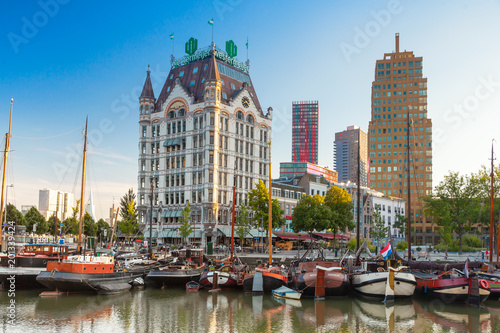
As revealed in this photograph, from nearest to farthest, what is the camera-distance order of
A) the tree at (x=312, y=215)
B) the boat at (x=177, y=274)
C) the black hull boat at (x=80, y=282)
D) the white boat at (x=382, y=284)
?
the white boat at (x=382, y=284), the black hull boat at (x=80, y=282), the boat at (x=177, y=274), the tree at (x=312, y=215)

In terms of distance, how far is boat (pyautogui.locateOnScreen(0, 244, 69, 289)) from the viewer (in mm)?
40406

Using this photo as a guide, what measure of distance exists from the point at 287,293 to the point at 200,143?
5640cm

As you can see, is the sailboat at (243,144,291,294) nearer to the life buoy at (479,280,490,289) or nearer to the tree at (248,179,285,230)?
the life buoy at (479,280,490,289)

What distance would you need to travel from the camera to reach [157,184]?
97.2 metres

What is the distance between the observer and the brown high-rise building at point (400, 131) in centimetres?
15750

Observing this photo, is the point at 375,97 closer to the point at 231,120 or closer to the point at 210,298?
the point at 231,120

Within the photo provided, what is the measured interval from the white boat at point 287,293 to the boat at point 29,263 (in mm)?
19785

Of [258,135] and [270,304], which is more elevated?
[258,135]

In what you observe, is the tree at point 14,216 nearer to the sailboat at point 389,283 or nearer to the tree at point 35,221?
the tree at point 35,221

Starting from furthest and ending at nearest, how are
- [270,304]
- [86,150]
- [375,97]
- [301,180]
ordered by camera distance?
1. [375,97]
2. [301,180]
3. [86,150]
4. [270,304]

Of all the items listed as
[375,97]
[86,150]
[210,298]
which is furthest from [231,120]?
[375,97]

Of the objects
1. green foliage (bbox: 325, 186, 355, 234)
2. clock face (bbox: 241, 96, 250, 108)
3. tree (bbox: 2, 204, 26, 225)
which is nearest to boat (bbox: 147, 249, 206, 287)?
green foliage (bbox: 325, 186, 355, 234)

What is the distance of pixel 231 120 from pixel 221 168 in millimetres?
9850

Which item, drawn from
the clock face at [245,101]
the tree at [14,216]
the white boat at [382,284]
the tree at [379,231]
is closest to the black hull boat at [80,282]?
the white boat at [382,284]
